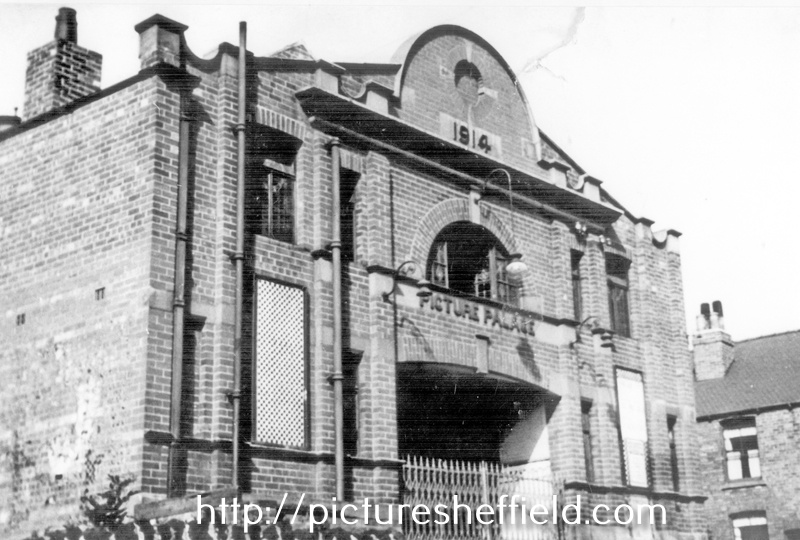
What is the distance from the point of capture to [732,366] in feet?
113

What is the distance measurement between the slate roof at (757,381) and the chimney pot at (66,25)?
23158 millimetres

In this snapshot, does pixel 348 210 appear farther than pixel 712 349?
No

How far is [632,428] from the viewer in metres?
19.2

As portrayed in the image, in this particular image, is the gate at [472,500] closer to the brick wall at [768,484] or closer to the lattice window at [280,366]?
the lattice window at [280,366]

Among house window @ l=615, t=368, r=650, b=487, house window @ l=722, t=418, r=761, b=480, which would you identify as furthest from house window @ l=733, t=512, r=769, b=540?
house window @ l=615, t=368, r=650, b=487

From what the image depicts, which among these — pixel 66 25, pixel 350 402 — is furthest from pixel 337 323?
pixel 66 25

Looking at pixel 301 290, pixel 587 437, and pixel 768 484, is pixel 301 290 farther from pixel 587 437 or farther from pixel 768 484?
pixel 768 484

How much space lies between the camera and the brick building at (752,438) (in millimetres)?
30281

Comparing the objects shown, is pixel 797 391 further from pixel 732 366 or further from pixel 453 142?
pixel 453 142

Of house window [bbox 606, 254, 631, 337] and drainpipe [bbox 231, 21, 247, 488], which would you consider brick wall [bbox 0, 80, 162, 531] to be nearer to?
drainpipe [bbox 231, 21, 247, 488]

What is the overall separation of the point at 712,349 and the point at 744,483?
16.6ft

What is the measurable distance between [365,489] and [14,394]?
15.6ft

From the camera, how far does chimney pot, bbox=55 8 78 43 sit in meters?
14.6

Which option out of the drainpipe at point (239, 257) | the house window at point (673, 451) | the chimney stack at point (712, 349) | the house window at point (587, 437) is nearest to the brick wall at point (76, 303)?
the drainpipe at point (239, 257)
